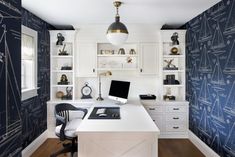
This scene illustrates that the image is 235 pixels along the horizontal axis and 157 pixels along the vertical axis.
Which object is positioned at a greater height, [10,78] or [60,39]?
[60,39]

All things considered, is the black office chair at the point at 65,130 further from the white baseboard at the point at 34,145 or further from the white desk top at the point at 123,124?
the white desk top at the point at 123,124

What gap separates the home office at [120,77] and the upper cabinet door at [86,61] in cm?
2

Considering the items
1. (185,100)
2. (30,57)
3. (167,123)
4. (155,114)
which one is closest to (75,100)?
(30,57)

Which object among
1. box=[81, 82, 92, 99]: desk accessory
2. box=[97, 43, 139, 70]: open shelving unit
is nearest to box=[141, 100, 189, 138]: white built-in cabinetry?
box=[97, 43, 139, 70]: open shelving unit

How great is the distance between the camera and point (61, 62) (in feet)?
16.0

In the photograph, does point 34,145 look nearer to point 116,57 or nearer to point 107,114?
point 107,114

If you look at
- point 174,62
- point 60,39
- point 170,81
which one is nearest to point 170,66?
point 174,62

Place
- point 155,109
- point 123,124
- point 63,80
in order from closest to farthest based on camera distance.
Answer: point 123,124, point 155,109, point 63,80

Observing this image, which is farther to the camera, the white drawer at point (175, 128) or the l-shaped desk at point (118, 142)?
the white drawer at point (175, 128)

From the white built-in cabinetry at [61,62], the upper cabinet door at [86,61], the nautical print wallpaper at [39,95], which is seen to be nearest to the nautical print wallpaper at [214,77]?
the upper cabinet door at [86,61]

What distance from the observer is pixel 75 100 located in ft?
14.9

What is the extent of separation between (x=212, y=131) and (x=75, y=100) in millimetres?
2649

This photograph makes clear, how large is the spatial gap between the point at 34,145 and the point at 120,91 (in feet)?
5.79

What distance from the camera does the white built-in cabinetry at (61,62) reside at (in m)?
4.58
